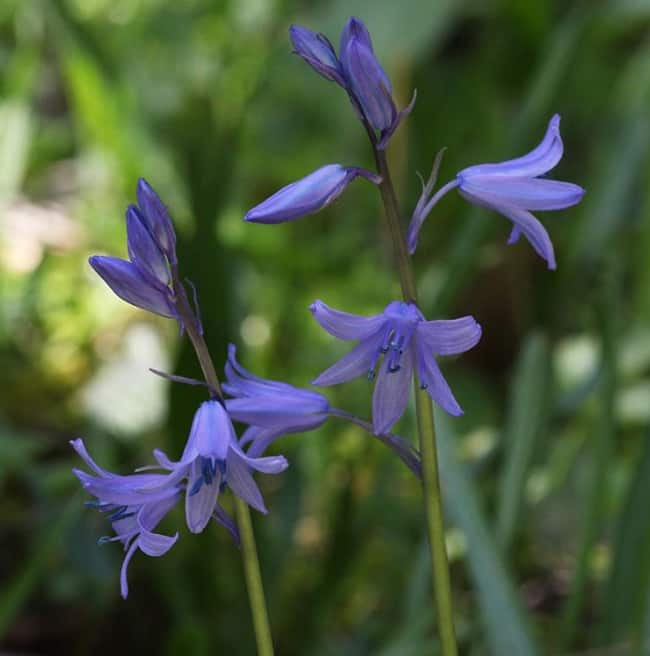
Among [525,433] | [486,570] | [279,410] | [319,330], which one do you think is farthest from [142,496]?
[319,330]

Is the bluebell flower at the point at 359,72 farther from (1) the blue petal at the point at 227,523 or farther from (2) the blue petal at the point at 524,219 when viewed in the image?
(1) the blue petal at the point at 227,523

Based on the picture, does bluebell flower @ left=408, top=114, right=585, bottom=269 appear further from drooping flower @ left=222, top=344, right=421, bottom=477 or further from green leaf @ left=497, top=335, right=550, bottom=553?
green leaf @ left=497, top=335, right=550, bottom=553

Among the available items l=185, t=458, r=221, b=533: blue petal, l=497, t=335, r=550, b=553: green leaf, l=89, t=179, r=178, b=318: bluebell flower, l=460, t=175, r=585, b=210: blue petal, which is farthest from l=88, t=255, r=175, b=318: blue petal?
l=497, t=335, r=550, b=553: green leaf

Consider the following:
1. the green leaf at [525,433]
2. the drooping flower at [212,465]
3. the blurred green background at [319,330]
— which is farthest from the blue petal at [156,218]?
the green leaf at [525,433]

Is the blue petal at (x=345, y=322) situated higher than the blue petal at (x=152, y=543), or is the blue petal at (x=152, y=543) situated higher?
the blue petal at (x=345, y=322)

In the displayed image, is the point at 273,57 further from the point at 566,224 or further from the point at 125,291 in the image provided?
the point at 125,291
